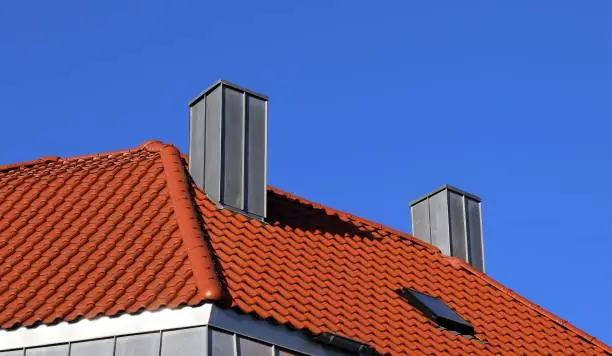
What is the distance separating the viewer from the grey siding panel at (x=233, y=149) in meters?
20.4

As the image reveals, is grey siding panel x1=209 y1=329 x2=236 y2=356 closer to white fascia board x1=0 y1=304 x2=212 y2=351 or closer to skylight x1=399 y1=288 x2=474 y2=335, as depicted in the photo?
white fascia board x1=0 y1=304 x2=212 y2=351

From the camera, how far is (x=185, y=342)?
16375mm

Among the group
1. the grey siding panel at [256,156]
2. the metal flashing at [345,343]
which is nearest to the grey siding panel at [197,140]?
the grey siding panel at [256,156]

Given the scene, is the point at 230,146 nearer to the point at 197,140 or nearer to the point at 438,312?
the point at 197,140

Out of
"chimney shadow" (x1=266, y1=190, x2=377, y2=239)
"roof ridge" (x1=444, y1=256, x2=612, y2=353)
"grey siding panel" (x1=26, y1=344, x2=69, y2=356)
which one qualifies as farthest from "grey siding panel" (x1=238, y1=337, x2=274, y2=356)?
"roof ridge" (x1=444, y1=256, x2=612, y2=353)

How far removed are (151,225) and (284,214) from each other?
3056 millimetres

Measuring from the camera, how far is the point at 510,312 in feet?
72.0

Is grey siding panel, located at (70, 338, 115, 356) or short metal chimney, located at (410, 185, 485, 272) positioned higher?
short metal chimney, located at (410, 185, 485, 272)

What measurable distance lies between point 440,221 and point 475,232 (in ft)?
2.16

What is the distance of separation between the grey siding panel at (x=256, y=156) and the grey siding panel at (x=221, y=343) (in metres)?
4.07

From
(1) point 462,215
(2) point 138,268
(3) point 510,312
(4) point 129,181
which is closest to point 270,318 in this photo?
(2) point 138,268

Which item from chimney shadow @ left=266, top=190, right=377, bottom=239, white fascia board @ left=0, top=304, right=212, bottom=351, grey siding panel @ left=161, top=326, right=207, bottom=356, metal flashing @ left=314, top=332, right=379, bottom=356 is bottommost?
grey siding panel @ left=161, top=326, right=207, bottom=356

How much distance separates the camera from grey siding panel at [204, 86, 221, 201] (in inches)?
800

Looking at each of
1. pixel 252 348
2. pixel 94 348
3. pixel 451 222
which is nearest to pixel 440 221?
pixel 451 222
